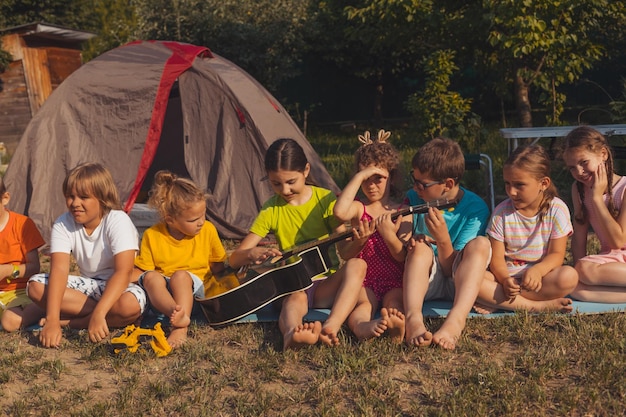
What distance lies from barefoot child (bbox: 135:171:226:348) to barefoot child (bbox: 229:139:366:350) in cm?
20

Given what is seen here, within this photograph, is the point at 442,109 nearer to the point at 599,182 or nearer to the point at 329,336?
the point at 599,182

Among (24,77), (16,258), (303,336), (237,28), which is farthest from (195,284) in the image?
(24,77)

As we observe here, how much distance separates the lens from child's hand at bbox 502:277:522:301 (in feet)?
11.4

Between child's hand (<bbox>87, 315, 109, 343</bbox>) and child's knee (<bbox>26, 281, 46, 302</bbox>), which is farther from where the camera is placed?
child's knee (<bbox>26, 281, 46, 302</bbox>)

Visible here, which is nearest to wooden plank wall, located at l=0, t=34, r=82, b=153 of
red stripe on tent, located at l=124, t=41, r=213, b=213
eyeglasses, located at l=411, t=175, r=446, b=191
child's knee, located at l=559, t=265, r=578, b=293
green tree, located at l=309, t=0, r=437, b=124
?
green tree, located at l=309, t=0, r=437, b=124

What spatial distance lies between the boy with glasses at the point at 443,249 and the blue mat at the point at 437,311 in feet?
0.25

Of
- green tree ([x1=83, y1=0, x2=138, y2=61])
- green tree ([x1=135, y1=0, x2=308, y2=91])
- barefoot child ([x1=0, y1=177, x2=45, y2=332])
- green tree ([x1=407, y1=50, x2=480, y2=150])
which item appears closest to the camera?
barefoot child ([x1=0, y1=177, x2=45, y2=332])

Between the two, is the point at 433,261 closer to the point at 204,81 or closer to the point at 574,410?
the point at 574,410

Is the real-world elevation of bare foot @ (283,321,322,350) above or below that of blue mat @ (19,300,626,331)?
above

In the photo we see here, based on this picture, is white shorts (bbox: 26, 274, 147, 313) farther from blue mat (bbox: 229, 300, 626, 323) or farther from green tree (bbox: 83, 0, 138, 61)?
green tree (bbox: 83, 0, 138, 61)

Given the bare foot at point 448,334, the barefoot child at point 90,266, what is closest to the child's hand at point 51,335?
the barefoot child at point 90,266

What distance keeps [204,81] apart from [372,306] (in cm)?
343

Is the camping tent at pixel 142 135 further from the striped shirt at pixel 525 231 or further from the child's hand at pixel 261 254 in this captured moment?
the striped shirt at pixel 525 231

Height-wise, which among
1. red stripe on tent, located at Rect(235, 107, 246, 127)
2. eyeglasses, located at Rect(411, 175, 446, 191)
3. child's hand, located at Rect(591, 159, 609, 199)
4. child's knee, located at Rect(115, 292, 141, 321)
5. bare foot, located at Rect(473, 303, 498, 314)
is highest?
red stripe on tent, located at Rect(235, 107, 246, 127)
